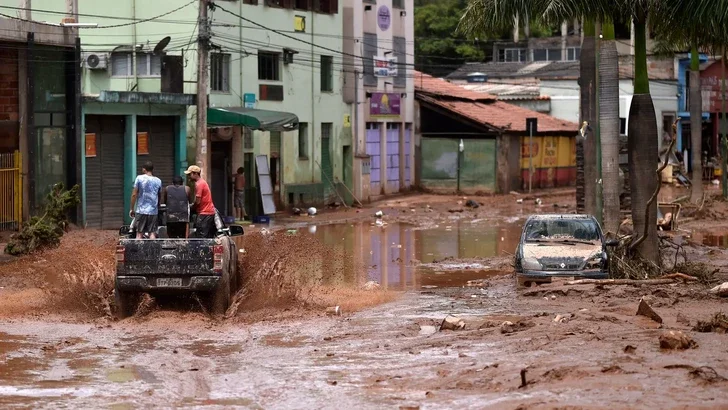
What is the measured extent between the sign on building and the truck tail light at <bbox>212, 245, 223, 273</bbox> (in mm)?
31464

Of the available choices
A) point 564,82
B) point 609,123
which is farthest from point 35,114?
point 564,82

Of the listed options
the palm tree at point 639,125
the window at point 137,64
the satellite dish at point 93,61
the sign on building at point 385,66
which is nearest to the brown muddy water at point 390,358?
the palm tree at point 639,125

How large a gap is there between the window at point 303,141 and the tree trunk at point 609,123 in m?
17.8

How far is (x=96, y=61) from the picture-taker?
34.2 m

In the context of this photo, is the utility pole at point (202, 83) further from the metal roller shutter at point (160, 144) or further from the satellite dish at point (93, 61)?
the satellite dish at point (93, 61)

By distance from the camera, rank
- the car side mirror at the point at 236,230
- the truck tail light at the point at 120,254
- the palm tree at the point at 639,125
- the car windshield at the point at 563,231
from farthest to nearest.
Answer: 1. the palm tree at the point at 639,125
2. the car windshield at the point at 563,231
3. the car side mirror at the point at 236,230
4. the truck tail light at the point at 120,254

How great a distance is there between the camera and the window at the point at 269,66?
1538 inches

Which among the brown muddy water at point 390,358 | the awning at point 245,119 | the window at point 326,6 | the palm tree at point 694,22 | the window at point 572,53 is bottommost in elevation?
the brown muddy water at point 390,358

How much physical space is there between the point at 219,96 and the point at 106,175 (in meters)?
5.71

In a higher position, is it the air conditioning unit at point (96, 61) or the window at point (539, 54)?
the window at point (539, 54)

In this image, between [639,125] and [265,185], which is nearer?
[639,125]

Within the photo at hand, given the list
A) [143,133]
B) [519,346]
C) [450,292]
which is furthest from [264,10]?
[519,346]

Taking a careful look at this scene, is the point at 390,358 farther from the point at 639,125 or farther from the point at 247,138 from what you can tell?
the point at 247,138

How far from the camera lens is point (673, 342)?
40.4 feet
